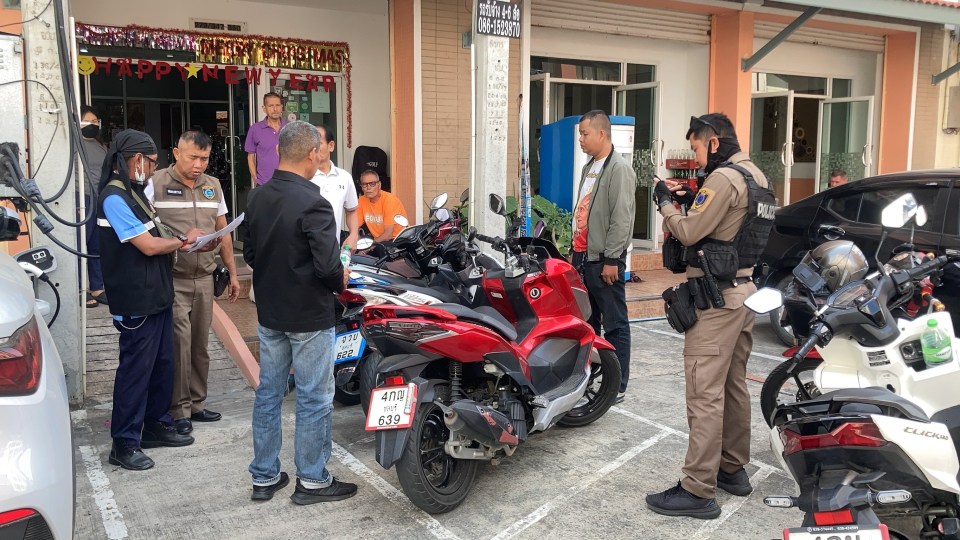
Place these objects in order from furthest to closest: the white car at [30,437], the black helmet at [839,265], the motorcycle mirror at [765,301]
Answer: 1. the black helmet at [839,265]
2. the motorcycle mirror at [765,301]
3. the white car at [30,437]

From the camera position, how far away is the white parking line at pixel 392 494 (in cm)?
371

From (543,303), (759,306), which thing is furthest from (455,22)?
(759,306)

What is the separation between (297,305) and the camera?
12.3ft

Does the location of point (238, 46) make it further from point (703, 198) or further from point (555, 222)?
point (703, 198)

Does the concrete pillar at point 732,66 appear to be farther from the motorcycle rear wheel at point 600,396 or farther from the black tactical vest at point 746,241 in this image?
the black tactical vest at point 746,241

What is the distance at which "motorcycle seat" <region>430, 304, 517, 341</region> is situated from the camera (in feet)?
13.0

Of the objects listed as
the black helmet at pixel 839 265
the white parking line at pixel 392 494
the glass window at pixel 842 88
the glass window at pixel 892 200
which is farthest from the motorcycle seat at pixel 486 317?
the glass window at pixel 842 88

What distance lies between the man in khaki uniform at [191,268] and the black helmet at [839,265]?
351cm

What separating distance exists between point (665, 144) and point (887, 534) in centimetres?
998

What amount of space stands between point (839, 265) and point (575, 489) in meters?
1.76

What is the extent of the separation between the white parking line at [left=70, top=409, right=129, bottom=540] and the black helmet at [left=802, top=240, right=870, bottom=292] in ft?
11.4

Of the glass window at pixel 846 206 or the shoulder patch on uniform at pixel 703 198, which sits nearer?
the shoulder patch on uniform at pixel 703 198

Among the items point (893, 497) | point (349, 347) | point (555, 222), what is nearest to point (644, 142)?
point (555, 222)

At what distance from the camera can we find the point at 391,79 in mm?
9227
